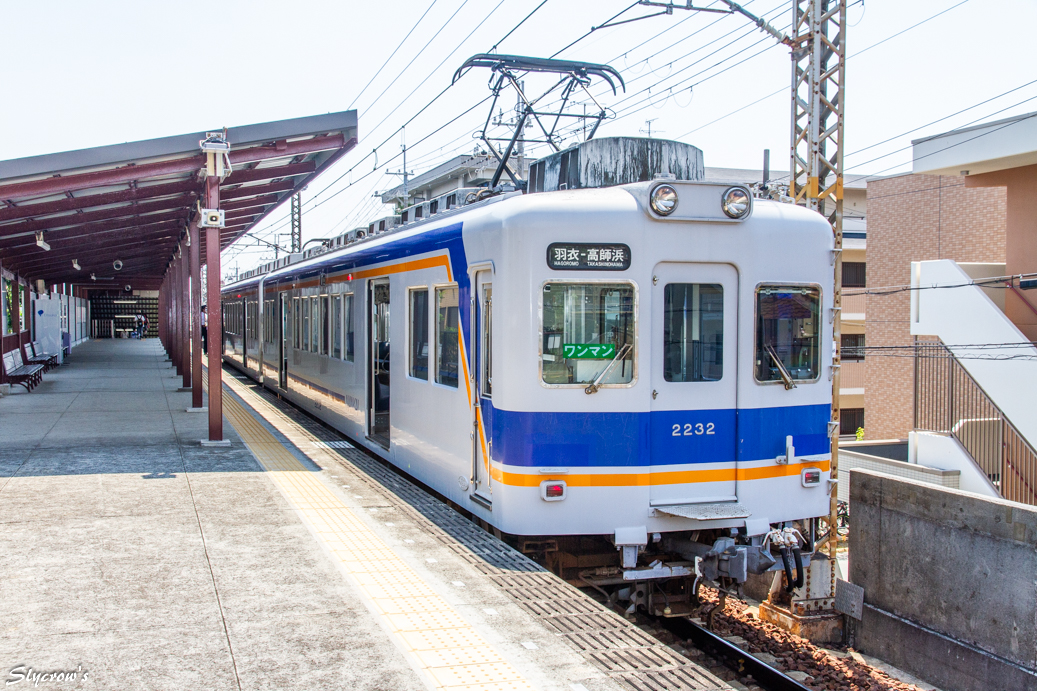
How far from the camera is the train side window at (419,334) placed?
285 inches

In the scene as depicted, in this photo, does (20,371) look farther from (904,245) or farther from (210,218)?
(904,245)

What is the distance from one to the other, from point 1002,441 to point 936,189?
7.69m

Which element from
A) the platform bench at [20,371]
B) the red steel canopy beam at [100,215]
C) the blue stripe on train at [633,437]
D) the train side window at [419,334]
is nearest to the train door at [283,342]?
the red steel canopy beam at [100,215]

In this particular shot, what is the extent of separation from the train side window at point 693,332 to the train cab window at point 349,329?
4979mm

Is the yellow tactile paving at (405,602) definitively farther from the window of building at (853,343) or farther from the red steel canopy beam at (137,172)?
the window of building at (853,343)

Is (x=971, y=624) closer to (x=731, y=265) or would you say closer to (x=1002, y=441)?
(x=731, y=265)

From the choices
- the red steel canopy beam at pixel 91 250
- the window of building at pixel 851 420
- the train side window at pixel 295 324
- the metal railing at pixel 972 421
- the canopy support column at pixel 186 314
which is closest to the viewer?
the train side window at pixel 295 324

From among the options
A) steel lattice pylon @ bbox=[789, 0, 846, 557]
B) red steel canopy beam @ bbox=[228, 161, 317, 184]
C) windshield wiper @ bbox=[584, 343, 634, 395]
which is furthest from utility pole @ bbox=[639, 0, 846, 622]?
red steel canopy beam @ bbox=[228, 161, 317, 184]

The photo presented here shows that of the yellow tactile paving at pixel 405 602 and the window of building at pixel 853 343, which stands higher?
the window of building at pixel 853 343

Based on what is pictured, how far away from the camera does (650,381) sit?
18.3ft

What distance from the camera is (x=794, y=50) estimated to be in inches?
354

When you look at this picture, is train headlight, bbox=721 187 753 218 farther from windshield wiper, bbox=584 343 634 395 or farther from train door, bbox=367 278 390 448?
train door, bbox=367 278 390 448

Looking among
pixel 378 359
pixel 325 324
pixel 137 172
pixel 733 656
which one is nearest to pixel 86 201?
pixel 137 172

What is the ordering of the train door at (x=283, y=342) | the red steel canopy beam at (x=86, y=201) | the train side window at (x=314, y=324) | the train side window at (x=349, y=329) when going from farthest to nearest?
the train door at (x=283, y=342)
the train side window at (x=314, y=324)
the red steel canopy beam at (x=86, y=201)
the train side window at (x=349, y=329)
